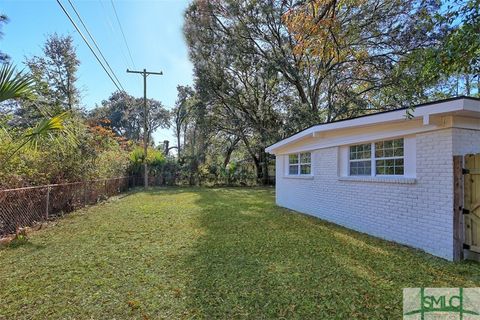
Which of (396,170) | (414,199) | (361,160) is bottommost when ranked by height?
(414,199)

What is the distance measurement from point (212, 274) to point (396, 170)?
4.45 metres

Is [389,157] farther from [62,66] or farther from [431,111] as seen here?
[62,66]

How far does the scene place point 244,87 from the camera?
23.7 m

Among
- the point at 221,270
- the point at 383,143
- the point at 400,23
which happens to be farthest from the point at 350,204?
the point at 400,23

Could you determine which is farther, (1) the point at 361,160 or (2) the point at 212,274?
(1) the point at 361,160

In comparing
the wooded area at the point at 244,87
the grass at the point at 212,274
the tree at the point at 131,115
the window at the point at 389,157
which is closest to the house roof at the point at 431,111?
the window at the point at 389,157

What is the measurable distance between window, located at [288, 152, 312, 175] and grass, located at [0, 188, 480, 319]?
3.11 meters

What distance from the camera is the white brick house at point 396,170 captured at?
15.9 feet

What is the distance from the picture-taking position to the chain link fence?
6070mm

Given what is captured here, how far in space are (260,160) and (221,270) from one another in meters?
20.8

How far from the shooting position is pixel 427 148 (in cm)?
523

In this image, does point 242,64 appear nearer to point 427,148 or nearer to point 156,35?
point 156,35

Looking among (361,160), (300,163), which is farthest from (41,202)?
(361,160)

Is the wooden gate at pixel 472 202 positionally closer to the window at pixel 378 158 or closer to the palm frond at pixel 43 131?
the window at pixel 378 158
